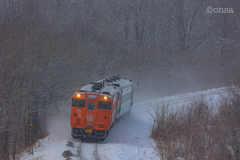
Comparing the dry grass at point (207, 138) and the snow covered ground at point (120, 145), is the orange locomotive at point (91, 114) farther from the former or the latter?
the dry grass at point (207, 138)

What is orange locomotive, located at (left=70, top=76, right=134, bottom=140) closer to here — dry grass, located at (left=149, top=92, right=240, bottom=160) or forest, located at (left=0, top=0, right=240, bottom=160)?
dry grass, located at (left=149, top=92, right=240, bottom=160)

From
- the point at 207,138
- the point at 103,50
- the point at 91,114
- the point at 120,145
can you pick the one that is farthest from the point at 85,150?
the point at 103,50

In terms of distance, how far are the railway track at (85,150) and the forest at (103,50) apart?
4.26 m

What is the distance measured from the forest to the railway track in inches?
168

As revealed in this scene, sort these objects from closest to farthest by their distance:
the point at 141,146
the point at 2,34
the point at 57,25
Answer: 1. the point at 141,146
2. the point at 2,34
3. the point at 57,25

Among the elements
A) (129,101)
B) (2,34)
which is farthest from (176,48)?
(2,34)

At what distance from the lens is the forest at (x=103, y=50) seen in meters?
20.5

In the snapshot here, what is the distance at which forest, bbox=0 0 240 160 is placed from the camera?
67.4 ft

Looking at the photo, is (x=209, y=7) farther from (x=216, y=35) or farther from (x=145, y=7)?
(x=145, y=7)

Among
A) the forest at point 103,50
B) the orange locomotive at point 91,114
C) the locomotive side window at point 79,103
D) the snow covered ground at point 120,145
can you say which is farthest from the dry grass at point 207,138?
the forest at point 103,50

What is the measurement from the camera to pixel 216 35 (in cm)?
4841

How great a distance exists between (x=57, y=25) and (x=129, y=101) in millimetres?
17571

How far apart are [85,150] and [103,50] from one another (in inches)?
882

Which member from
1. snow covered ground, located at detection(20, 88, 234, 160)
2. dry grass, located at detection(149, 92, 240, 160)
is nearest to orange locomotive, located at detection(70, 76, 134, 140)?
snow covered ground, located at detection(20, 88, 234, 160)
